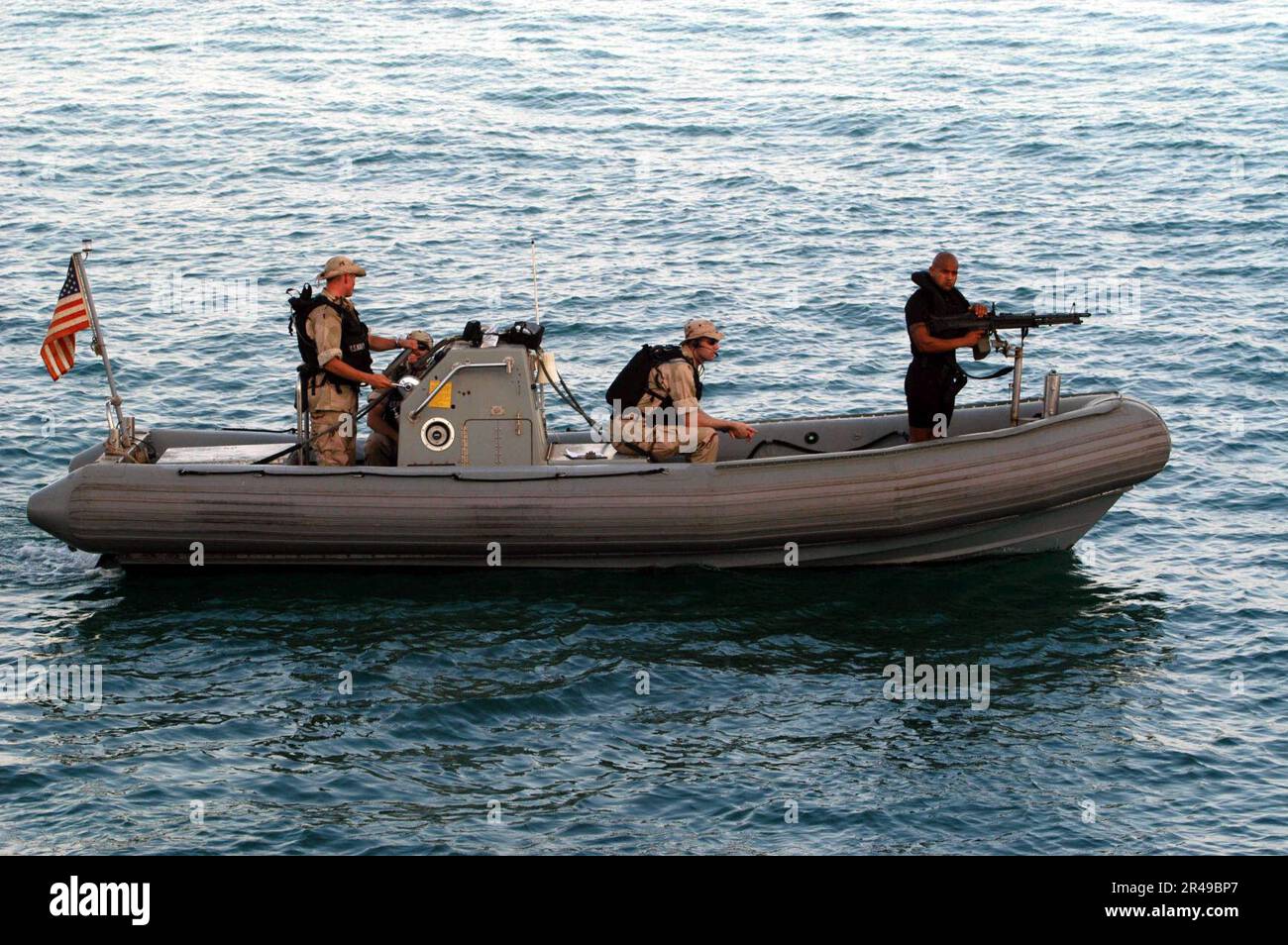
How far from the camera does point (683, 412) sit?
14.0 metres

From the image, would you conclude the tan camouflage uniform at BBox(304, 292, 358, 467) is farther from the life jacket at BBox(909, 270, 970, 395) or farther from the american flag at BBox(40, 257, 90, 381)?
the life jacket at BBox(909, 270, 970, 395)

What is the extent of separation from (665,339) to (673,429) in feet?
18.7

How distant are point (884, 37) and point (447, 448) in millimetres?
21727

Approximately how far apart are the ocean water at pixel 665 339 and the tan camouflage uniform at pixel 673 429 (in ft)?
3.45

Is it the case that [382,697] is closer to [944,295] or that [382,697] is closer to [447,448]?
[447,448]

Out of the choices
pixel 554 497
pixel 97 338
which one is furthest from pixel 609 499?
pixel 97 338

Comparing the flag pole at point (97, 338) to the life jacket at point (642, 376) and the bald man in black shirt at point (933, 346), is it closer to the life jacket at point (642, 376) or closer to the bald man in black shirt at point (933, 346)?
the life jacket at point (642, 376)

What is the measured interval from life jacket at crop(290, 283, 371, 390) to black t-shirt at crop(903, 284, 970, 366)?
4.22 metres

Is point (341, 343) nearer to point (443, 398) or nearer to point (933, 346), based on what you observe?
point (443, 398)

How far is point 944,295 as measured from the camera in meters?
14.2

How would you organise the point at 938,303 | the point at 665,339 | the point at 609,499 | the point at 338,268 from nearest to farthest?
1. the point at 609,499
2. the point at 338,268
3. the point at 938,303
4. the point at 665,339

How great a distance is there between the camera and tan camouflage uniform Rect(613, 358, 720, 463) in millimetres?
14031

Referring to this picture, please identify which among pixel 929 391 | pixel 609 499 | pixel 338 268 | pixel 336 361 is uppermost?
pixel 338 268

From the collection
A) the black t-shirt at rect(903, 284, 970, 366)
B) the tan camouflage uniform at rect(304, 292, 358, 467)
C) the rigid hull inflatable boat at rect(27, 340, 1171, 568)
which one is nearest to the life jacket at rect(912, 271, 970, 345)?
the black t-shirt at rect(903, 284, 970, 366)
